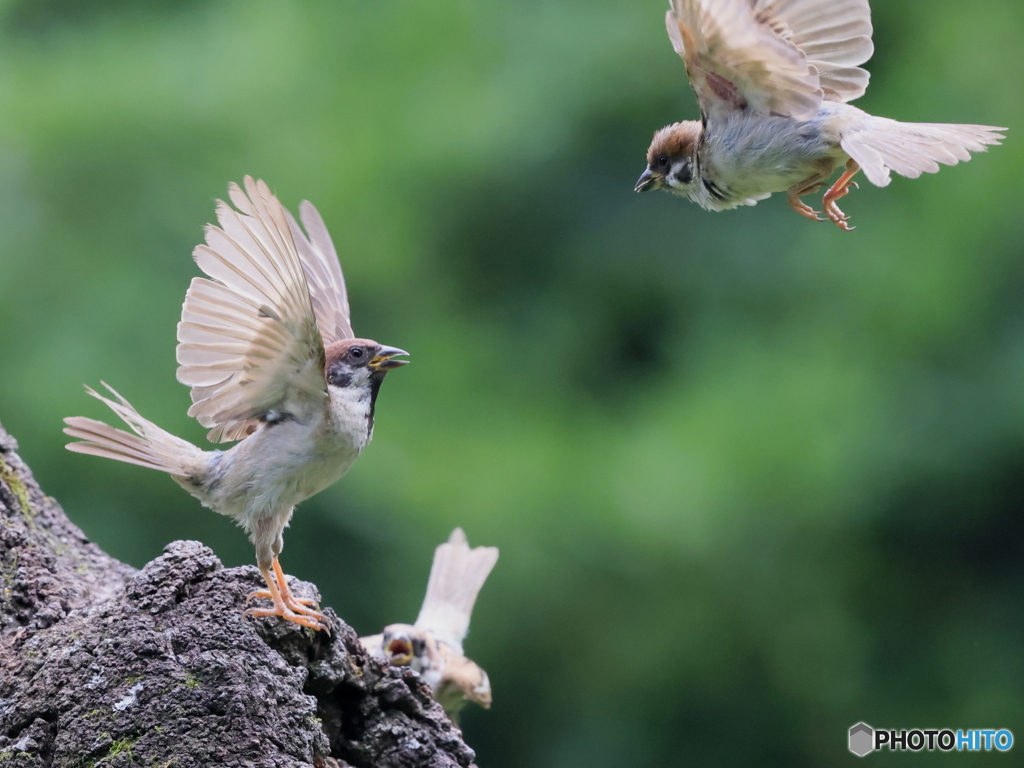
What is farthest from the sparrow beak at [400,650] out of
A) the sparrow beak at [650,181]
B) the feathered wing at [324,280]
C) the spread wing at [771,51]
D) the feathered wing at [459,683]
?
the spread wing at [771,51]

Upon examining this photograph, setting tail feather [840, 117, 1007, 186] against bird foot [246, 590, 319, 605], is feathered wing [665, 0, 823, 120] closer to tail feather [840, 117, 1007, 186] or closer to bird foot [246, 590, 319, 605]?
tail feather [840, 117, 1007, 186]

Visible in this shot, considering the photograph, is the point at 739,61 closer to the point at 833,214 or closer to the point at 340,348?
the point at 833,214

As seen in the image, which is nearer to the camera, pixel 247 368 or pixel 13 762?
pixel 13 762

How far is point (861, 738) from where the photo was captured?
6.34 m

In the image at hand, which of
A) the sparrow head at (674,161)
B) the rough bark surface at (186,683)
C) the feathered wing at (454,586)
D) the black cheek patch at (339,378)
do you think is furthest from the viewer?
the feathered wing at (454,586)

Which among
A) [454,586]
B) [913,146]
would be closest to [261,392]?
[913,146]

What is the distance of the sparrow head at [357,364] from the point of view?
3.38 m

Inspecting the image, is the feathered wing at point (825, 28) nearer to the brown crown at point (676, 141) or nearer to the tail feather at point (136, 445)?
the brown crown at point (676, 141)

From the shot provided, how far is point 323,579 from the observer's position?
5.89 metres

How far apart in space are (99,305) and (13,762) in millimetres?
3794

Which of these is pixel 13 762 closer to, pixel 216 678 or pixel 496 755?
pixel 216 678

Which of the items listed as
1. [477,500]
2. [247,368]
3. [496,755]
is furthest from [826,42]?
[496,755]

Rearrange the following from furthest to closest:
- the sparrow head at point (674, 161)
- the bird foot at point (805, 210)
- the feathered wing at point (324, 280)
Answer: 1. the feathered wing at point (324, 280)
2. the sparrow head at point (674, 161)
3. the bird foot at point (805, 210)

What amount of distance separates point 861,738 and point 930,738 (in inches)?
14.5
